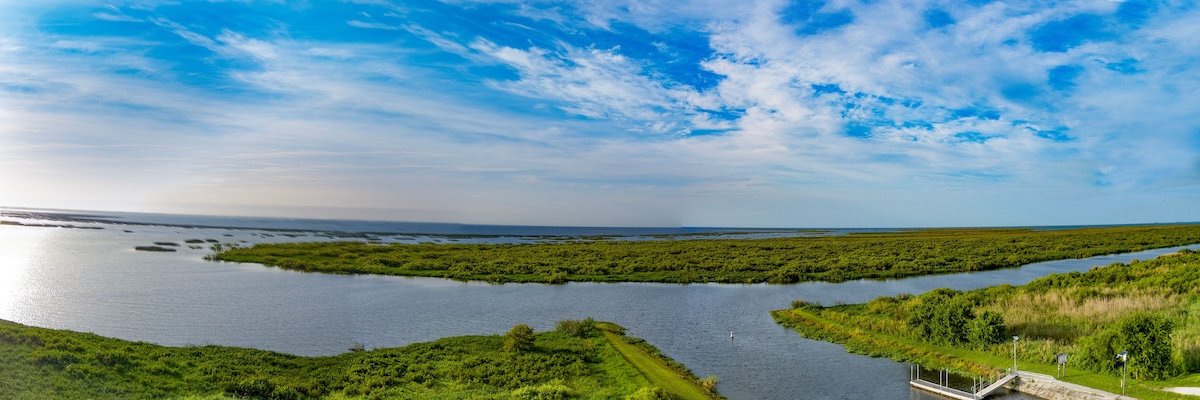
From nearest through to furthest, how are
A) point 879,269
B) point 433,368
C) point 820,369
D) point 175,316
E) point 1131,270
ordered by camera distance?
A: point 433,368 → point 820,369 → point 175,316 → point 1131,270 → point 879,269

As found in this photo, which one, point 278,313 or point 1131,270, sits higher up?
point 1131,270

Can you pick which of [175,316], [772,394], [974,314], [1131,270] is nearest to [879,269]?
[1131,270]

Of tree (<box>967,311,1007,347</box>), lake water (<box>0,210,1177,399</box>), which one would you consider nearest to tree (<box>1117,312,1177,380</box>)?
lake water (<box>0,210,1177,399</box>)

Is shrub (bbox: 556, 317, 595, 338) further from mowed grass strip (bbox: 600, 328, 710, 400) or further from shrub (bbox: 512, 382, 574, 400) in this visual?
shrub (bbox: 512, 382, 574, 400)

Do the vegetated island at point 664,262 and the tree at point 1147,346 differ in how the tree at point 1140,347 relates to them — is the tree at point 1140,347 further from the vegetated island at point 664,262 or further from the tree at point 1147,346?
the vegetated island at point 664,262

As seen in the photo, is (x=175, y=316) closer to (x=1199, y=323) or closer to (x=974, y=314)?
(x=974, y=314)

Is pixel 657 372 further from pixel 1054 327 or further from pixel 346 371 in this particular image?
pixel 1054 327

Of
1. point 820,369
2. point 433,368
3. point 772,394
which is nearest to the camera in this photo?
point 772,394
